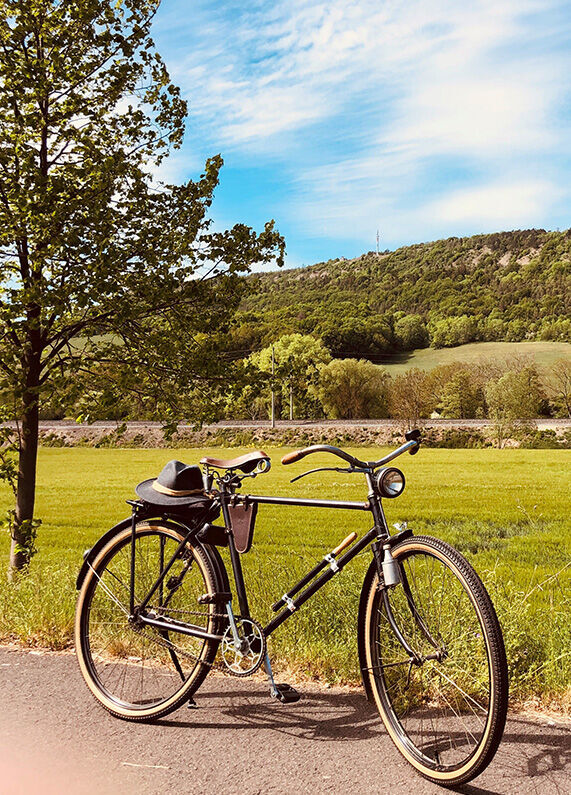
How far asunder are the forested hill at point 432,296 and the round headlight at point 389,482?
68994 mm

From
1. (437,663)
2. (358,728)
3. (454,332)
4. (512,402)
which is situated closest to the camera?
(437,663)

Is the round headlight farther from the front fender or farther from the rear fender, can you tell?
the rear fender

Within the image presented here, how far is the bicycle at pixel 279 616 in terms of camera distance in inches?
120

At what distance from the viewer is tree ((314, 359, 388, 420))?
2783 inches

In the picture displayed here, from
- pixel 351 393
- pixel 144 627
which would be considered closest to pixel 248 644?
pixel 144 627

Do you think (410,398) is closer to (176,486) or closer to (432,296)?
(176,486)

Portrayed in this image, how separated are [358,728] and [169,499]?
1374mm

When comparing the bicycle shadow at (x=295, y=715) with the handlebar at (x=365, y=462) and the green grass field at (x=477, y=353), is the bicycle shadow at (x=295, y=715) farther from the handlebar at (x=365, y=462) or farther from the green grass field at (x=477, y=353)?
the green grass field at (x=477, y=353)

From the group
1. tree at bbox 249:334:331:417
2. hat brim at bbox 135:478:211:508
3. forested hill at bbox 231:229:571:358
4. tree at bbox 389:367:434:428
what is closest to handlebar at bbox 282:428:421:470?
hat brim at bbox 135:478:211:508

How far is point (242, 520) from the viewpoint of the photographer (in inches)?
142

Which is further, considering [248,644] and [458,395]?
[458,395]

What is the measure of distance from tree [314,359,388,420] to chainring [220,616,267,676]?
66.1 m

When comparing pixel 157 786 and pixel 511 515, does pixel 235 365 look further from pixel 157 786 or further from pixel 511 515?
pixel 511 515

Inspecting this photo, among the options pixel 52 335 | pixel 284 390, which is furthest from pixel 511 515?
pixel 52 335
